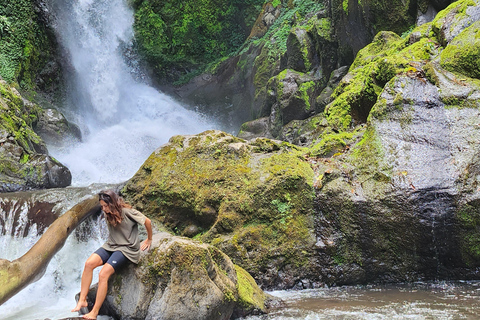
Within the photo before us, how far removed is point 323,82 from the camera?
48.2ft

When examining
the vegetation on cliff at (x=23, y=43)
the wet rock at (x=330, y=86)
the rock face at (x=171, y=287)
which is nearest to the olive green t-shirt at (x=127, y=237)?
the rock face at (x=171, y=287)

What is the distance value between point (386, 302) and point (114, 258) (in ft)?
10.7

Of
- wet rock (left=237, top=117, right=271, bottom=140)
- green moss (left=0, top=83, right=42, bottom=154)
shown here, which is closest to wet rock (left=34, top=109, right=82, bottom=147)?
green moss (left=0, top=83, right=42, bottom=154)

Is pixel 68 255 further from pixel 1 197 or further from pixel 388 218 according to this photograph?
pixel 388 218

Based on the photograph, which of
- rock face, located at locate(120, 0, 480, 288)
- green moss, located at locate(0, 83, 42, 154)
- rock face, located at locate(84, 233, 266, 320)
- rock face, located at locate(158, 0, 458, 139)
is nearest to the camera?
rock face, located at locate(84, 233, 266, 320)

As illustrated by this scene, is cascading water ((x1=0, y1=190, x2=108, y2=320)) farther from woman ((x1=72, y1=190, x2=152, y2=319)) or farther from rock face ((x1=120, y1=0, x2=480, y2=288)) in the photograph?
woman ((x1=72, y1=190, x2=152, y2=319))

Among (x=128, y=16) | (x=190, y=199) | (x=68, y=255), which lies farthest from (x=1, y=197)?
(x=128, y=16)

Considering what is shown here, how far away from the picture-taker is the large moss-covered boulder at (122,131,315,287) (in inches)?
244

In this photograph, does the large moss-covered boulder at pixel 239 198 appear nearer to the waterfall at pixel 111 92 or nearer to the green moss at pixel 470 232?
the green moss at pixel 470 232

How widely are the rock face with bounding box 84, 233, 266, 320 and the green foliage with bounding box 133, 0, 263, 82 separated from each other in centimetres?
2101

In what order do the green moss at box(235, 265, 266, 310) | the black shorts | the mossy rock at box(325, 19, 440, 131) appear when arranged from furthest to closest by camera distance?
the mossy rock at box(325, 19, 440, 131)
the green moss at box(235, 265, 266, 310)
the black shorts

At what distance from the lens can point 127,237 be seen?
4.36 m

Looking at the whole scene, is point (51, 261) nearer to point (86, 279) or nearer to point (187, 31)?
point (86, 279)

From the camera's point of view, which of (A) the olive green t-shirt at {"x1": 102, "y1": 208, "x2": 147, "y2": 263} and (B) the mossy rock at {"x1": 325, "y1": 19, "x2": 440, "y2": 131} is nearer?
(A) the olive green t-shirt at {"x1": 102, "y1": 208, "x2": 147, "y2": 263}
